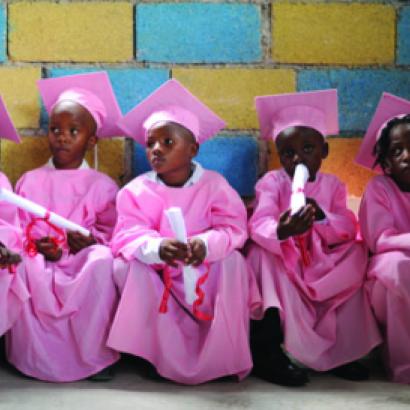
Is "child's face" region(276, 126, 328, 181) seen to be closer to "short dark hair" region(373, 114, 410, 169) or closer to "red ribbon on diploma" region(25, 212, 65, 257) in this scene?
"short dark hair" region(373, 114, 410, 169)

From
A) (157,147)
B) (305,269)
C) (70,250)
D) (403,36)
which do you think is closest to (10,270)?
(70,250)

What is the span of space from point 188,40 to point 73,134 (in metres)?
0.79

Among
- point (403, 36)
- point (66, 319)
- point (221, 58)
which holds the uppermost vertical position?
point (403, 36)

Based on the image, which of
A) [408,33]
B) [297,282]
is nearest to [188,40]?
[408,33]

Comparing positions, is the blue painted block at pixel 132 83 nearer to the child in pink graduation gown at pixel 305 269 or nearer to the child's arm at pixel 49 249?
the child in pink graduation gown at pixel 305 269

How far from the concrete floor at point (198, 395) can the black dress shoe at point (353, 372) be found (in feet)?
0.12

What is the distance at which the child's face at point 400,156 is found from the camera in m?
3.40

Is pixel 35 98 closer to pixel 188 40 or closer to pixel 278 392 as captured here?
pixel 188 40

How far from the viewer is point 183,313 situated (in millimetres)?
3254

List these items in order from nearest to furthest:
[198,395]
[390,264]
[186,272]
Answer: [198,395] → [186,272] → [390,264]

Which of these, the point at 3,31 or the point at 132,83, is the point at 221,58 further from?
the point at 3,31

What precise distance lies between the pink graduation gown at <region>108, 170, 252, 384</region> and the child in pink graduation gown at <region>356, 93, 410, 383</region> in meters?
0.54

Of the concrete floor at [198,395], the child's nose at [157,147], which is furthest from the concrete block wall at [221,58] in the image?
the concrete floor at [198,395]

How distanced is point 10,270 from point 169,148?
0.83 metres
